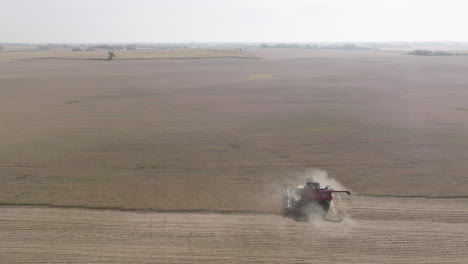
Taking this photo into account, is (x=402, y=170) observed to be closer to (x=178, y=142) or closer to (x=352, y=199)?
(x=352, y=199)

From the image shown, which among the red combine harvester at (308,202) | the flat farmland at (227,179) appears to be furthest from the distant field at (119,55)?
the red combine harvester at (308,202)

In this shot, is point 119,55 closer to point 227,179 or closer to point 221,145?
point 221,145

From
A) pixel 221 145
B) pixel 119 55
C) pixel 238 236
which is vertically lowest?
pixel 238 236

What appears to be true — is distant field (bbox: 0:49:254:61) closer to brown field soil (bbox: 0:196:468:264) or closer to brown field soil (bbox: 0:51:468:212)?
brown field soil (bbox: 0:51:468:212)

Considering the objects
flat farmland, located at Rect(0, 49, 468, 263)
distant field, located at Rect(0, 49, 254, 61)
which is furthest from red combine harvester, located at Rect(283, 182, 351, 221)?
distant field, located at Rect(0, 49, 254, 61)

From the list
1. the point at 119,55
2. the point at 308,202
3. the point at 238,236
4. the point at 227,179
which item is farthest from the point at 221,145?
the point at 119,55

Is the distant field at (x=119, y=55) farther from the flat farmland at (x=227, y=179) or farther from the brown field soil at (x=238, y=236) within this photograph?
the brown field soil at (x=238, y=236)
